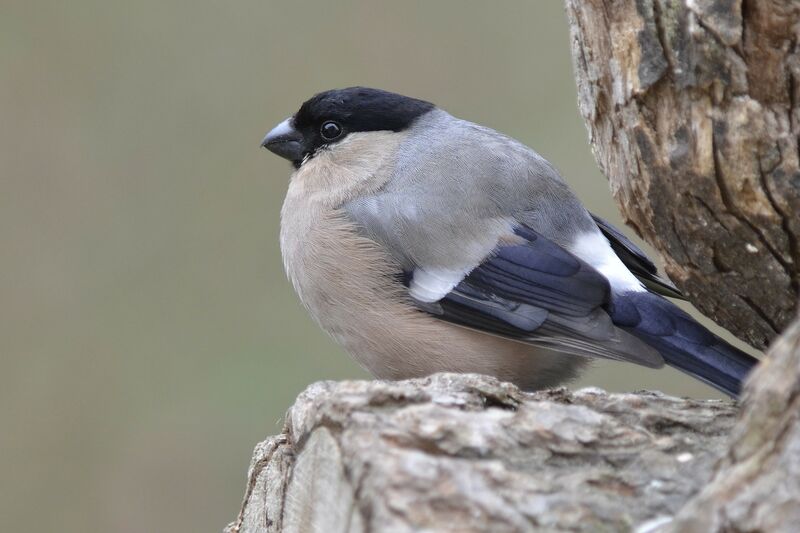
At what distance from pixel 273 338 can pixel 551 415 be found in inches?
153

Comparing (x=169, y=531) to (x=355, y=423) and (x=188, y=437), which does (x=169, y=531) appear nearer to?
(x=188, y=437)

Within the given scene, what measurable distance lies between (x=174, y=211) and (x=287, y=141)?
2.46 meters

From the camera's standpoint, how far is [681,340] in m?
3.07

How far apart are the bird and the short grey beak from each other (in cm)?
29

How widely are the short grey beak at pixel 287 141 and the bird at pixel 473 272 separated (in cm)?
29

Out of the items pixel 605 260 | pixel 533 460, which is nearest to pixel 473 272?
pixel 605 260

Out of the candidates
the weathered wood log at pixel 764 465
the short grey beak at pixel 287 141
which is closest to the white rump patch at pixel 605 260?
the short grey beak at pixel 287 141

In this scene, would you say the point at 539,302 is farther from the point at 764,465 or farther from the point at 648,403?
the point at 764,465

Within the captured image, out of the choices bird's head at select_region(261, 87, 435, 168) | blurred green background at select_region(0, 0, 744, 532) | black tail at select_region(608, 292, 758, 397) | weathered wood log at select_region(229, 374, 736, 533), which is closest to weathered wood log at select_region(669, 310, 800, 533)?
weathered wood log at select_region(229, 374, 736, 533)

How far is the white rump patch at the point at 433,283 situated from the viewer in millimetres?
3453

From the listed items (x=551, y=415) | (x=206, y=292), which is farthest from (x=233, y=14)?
(x=551, y=415)

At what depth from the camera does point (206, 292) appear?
6207mm

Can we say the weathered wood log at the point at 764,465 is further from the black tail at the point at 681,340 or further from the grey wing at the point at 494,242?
the grey wing at the point at 494,242

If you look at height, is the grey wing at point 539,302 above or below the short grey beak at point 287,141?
below
